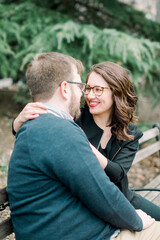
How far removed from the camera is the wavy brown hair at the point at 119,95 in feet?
7.32

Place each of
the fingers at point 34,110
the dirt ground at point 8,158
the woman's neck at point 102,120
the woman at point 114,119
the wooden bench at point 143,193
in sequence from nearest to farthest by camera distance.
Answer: the fingers at point 34,110 → the wooden bench at point 143,193 → the woman at point 114,119 → the woman's neck at point 102,120 → the dirt ground at point 8,158

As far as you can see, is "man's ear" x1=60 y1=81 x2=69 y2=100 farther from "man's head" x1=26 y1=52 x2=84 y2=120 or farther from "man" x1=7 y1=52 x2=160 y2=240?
"man" x1=7 y1=52 x2=160 y2=240

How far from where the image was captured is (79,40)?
4.86 meters

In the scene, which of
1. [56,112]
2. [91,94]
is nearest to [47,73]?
[56,112]

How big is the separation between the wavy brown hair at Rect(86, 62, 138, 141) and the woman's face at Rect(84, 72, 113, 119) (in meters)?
0.04

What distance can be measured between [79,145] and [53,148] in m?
0.15

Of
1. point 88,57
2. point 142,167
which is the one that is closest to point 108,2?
point 88,57

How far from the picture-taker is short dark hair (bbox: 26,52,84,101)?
65.6 inches

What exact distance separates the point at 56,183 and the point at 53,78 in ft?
2.28

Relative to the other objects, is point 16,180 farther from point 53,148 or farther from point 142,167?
point 142,167

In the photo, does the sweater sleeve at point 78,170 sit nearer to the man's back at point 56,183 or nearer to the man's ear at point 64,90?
the man's back at point 56,183

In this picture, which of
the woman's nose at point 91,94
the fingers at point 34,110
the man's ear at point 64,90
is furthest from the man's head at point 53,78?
the woman's nose at point 91,94

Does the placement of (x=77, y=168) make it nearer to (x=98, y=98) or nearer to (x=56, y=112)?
(x=56, y=112)

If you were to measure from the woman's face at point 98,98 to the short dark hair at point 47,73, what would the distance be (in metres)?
0.55
